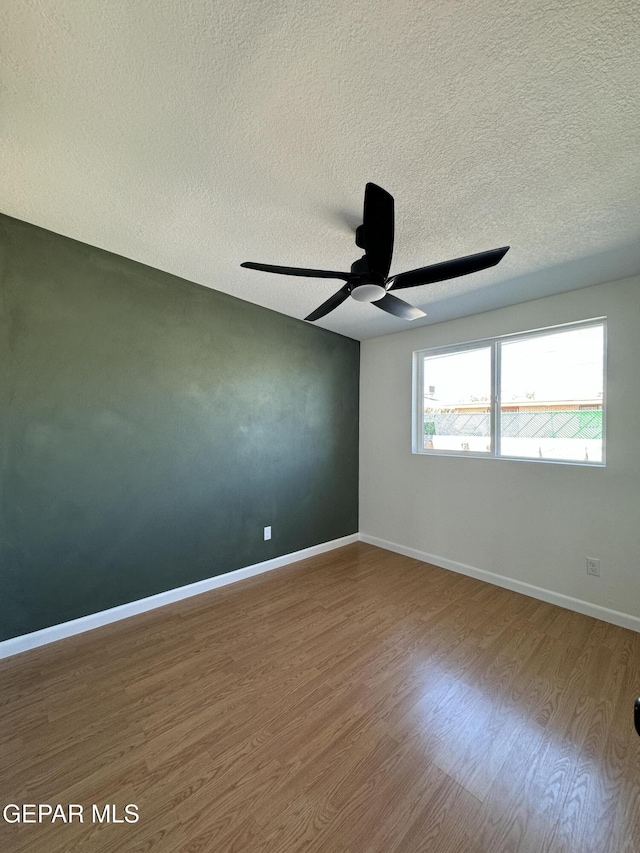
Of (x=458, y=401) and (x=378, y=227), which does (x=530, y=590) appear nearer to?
(x=458, y=401)

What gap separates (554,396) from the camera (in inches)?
104

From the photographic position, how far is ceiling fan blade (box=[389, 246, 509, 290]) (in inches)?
59.7

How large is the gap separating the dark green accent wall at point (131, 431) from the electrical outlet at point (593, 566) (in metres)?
2.37

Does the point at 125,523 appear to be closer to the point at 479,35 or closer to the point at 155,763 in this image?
the point at 155,763

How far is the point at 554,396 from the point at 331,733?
2754 mm

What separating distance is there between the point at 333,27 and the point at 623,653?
3276mm

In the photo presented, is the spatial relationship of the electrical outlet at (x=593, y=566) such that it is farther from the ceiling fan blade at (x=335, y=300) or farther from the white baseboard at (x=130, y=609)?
the ceiling fan blade at (x=335, y=300)

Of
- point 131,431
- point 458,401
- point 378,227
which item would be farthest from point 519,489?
point 131,431

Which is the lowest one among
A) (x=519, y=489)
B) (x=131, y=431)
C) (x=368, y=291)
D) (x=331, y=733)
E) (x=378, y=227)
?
(x=331, y=733)

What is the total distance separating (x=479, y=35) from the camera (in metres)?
0.94

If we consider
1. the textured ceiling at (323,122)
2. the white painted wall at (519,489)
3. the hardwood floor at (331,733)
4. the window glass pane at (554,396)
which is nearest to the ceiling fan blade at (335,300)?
the textured ceiling at (323,122)

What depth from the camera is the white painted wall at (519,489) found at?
229 cm

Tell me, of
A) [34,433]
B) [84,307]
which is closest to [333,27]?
[84,307]

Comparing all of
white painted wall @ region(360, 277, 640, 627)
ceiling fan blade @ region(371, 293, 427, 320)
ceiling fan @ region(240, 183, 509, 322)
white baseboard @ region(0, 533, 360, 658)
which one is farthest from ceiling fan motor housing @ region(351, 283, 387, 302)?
white baseboard @ region(0, 533, 360, 658)
